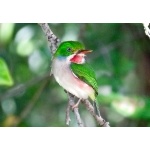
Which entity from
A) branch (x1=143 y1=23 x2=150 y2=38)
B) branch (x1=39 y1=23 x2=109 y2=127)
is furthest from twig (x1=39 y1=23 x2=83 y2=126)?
branch (x1=143 y1=23 x2=150 y2=38)

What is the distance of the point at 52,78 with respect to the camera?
1486 millimetres

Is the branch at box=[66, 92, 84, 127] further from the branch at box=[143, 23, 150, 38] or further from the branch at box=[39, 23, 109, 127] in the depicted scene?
the branch at box=[143, 23, 150, 38]

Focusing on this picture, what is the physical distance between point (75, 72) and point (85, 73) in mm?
34

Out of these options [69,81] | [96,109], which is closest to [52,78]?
[69,81]

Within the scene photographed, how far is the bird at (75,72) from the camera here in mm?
1428

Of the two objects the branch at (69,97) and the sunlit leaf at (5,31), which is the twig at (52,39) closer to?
the branch at (69,97)

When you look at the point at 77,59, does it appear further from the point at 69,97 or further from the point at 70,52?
the point at 69,97

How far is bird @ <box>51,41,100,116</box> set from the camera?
1428mm

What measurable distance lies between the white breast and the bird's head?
0.05ft
